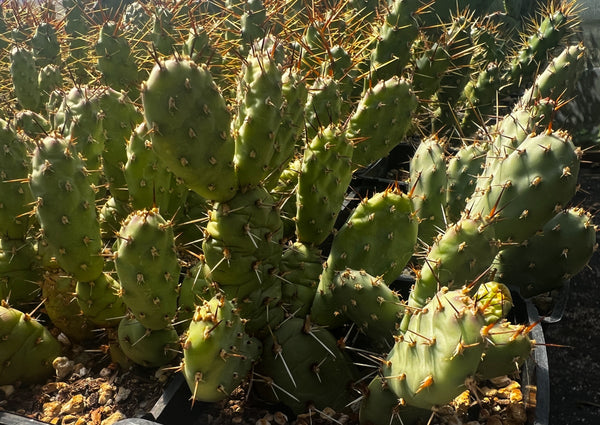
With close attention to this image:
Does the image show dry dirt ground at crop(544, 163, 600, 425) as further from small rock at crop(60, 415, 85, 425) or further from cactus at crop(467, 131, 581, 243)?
small rock at crop(60, 415, 85, 425)

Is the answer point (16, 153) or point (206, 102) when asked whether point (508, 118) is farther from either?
point (16, 153)

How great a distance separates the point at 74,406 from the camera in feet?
5.51

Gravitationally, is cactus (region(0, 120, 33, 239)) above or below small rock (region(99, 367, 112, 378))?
above

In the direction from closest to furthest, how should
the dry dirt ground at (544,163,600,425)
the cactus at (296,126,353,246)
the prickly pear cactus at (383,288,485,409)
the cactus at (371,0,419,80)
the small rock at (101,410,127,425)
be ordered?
1. the prickly pear cactus at (383,288,485,409)
2. the small rock at (101,410,127,425)
3. the cactus at (296,126,353,246)
4. the dry dirt ground at (544,163,600,425)
5. the cactus at (371,0,419,80)

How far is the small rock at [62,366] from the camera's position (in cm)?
182

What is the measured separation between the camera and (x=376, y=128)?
227cm

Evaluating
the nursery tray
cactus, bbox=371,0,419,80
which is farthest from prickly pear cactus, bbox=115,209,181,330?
cactus, bbox=371,0,419,80

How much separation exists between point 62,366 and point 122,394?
27cm

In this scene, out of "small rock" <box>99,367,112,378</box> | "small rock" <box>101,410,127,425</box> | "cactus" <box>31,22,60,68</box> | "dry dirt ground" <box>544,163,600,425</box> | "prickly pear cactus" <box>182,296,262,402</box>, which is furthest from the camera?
"cactus" <box>31,22,60,68</box>

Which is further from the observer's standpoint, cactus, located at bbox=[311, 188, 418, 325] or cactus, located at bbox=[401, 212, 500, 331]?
cactus, located at bbox=[311, 188, 418, 325]

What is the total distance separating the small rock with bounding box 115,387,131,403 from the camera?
1.69 metres

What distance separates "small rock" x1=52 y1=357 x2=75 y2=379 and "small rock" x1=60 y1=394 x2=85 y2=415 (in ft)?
0.47

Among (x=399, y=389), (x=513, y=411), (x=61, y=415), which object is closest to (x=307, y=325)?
(x=399, y=389)

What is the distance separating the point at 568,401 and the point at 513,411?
0.72m
